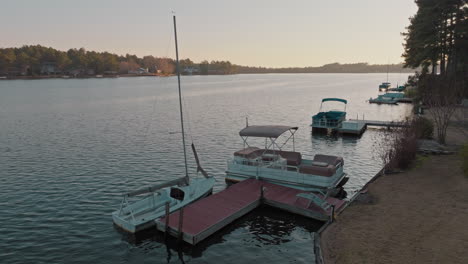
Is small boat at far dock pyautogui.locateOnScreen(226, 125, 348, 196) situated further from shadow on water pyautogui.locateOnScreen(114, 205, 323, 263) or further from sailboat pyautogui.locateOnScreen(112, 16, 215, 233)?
shadow on water pyautogui.locateOnScreen(114, 205, 323, 263)

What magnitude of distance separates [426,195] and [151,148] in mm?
29250

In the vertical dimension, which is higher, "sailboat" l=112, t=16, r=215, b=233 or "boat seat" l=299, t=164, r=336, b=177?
"boat seat" l=299, t=164, r=336, b=177

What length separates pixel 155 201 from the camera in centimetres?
2078

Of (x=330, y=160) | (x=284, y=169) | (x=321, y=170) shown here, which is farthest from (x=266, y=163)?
(x=330, y=160)

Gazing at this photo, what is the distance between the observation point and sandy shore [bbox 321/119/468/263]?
13.4 m

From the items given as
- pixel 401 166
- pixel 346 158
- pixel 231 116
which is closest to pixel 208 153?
pixel 346 158

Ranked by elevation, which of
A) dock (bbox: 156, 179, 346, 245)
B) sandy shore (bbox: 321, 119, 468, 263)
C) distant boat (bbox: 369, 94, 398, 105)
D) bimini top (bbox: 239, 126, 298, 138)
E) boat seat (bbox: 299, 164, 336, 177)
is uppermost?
bimini top (bbox: 239, 126, 298, 138)

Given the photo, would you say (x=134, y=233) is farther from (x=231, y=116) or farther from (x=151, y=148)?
(x=231, y=116)

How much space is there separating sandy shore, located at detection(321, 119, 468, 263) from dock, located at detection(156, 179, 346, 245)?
75.2 inches

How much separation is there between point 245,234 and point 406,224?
8.40 m

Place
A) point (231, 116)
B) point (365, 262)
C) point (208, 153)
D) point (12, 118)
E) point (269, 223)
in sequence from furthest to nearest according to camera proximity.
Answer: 1. point (231, 116)
2. point (12, 118)
3. point (208, 153)
4. point (269, 223)
5. point (365, 262)

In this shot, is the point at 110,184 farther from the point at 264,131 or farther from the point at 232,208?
the point at 264,131

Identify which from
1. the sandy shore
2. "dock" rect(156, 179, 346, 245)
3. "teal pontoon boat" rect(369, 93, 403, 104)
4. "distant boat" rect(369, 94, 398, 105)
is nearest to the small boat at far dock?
"dock" rect(156, 179, 346, 245)

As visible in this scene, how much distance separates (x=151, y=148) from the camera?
39125mm
